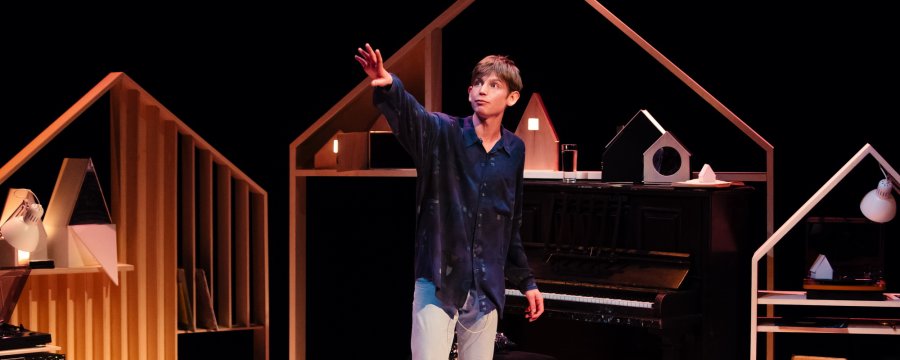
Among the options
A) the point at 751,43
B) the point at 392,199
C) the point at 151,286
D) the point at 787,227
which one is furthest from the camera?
the point at 392,199

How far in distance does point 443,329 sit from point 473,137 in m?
0.64

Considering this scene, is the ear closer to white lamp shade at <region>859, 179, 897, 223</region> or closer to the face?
the face

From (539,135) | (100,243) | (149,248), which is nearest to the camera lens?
(100,243)

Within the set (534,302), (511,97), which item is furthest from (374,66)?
(534,302)

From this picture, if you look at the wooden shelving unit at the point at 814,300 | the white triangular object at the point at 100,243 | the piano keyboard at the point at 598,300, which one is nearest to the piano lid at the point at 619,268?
the piano keyboard at the point at 598,300

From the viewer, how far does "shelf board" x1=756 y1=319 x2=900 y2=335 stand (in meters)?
5.03

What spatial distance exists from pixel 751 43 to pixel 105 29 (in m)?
3.35

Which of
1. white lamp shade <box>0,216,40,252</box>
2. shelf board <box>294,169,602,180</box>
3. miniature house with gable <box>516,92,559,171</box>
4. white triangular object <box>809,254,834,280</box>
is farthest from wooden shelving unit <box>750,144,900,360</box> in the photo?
white lamp shade <box>0,216,40,252</box>

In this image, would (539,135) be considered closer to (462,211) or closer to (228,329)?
(228,329)

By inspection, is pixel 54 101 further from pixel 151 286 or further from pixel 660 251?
pixel 660 251

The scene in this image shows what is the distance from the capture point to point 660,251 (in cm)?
536

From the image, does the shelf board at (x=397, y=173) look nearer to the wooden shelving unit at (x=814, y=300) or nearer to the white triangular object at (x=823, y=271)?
the wooden shelving unit at (x=814, y=300)

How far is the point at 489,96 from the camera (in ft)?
12.2

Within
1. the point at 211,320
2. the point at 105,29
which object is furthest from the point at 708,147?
the point at 105,29
